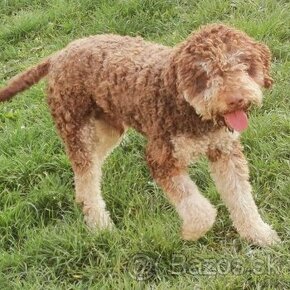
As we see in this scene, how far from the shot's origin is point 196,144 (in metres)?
3.67

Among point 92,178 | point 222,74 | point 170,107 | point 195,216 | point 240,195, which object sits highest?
point 222,74

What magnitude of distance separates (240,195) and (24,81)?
1693 millimetres

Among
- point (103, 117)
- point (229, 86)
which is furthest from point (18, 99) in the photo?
point (229, 86)

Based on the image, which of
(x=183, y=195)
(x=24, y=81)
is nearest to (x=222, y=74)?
(x=183, y=195)

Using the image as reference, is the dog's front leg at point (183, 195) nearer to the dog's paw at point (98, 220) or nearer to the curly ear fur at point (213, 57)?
the curly ear fur at point (213, 57)

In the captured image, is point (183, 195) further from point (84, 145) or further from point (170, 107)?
point (84, 145)

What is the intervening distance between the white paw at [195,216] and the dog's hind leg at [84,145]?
2.39 feet

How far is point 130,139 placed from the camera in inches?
201

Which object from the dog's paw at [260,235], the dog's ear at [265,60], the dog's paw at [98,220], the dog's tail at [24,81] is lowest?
the dog's paw at [98,220]

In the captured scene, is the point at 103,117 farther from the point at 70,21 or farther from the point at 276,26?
the point at 70,21

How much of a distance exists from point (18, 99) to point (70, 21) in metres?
1.48

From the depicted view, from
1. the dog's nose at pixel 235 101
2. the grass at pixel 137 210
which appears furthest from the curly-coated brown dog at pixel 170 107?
the grass at pixel 137 210

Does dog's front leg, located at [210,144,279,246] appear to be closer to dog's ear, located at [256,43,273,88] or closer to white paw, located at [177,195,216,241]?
white paw, located at [177,195,216,241]

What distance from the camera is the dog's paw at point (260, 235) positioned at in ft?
12.8
